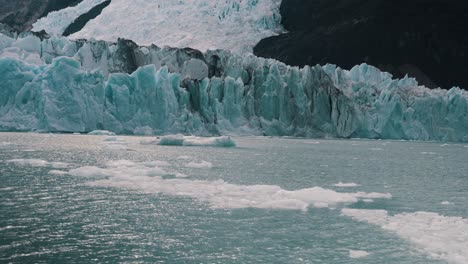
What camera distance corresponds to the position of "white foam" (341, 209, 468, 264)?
28.9 feet

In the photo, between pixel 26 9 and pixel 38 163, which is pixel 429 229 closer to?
pixel 38 163

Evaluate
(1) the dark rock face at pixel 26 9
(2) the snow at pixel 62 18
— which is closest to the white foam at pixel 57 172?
(2) the snow at pixel 62 18

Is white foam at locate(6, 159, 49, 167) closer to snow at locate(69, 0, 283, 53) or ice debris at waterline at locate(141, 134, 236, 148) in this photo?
ice debris at waterline at locate(141, 134, 236, 148)

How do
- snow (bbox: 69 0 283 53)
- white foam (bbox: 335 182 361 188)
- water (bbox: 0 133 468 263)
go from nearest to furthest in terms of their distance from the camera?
water (bbox: 0 133 468 263) → white foam (bbox: 335 182 361 188) → snow (bbox: 69 0 283 53)

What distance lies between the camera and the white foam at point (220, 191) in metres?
12.6

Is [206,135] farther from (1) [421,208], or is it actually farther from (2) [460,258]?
(2) [460,258]

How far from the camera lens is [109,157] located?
23250 mm


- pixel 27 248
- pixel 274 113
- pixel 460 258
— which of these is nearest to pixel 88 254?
pixel 27 248

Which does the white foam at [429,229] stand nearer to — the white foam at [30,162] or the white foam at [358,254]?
the white foam at [358,254]

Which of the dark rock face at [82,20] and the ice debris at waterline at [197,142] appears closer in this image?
the ice debris at waterline at [197,142]

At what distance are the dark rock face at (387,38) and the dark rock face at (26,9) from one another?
52.4 metres

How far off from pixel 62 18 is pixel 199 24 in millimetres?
33491

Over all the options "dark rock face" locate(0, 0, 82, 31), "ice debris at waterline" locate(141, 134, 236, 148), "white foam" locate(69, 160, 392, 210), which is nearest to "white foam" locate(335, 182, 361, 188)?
"white foam" locate(69, 160, 392, 210)

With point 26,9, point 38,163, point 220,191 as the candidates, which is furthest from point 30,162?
point 26,9
